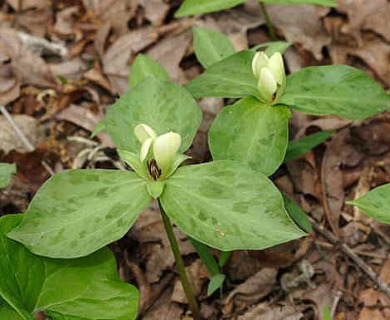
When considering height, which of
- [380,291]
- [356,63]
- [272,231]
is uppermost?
[272,231]

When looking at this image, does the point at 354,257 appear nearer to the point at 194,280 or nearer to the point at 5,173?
the point at 194,280

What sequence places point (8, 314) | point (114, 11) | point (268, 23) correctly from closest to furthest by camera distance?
point (8, 314), point (268, 23), point (114, 11)

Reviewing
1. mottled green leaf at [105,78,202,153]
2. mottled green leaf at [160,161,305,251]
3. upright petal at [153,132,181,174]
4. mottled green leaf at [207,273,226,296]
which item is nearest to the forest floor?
mottled green leaf at [207,273,226,296]

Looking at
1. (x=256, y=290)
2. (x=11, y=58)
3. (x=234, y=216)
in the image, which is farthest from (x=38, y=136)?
(x=234, y=216)

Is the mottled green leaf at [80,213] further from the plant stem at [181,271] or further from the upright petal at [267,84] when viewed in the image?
the upright petal at [267,84]

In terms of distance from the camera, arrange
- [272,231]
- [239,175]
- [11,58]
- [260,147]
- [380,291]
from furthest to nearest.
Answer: [11,58] → [380,291] → [260,147] → [239,175] → [272,231]

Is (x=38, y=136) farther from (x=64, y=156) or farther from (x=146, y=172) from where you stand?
(x=146, y=172)

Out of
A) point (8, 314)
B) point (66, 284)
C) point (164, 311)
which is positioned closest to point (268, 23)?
point (164, 311)
